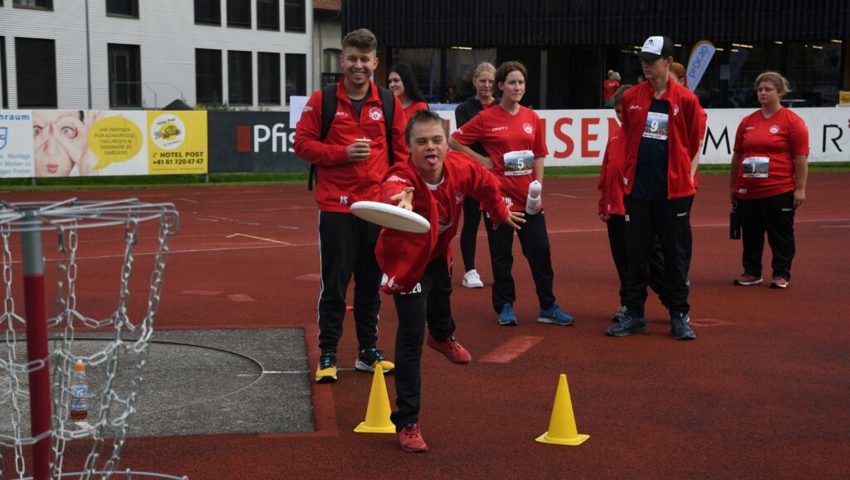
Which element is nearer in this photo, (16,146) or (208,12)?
(16,146)

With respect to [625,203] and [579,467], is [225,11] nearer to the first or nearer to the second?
[625,203]

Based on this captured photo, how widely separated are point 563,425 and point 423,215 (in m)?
Result: 1.25

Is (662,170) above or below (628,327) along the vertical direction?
above

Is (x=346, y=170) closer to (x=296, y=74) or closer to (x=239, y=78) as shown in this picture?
(x=239, y=78)

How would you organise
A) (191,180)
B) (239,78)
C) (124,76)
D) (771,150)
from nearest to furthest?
(771,150) → (191,180) → (124,76) → (239,78)

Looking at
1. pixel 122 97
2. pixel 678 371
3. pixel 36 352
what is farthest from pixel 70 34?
pixel 36 352

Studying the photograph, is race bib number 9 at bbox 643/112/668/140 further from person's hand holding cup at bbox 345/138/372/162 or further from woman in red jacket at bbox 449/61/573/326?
person's hand holding cup at bbox 345/138/372/162

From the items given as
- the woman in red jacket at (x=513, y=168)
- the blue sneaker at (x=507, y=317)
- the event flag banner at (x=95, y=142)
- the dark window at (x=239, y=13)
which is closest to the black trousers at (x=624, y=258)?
the woman in red jacket at (x=513, y=168)

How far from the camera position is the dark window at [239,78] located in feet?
139

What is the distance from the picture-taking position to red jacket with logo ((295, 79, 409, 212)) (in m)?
6.89

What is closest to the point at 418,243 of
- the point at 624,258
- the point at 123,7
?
the point at 624,258

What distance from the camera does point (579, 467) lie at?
17.6ft

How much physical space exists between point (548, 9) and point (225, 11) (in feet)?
39.9

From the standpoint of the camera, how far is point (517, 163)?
867cm
